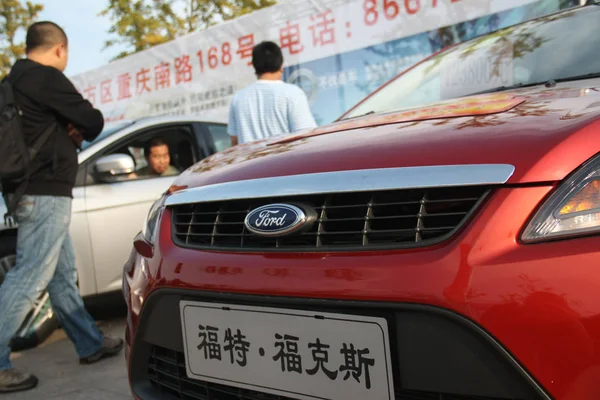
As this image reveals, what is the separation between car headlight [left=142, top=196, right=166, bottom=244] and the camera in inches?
70.3

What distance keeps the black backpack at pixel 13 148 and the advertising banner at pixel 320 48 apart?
1853 millimetres

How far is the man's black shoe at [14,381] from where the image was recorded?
265 cm

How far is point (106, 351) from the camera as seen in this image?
9.93 ft

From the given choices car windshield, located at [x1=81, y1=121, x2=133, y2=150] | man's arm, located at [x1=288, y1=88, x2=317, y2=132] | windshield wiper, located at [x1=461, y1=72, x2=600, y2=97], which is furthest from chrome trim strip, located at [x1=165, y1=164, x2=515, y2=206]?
car windshield, located at [x1=81, y1=121, x2=133, y2=150]

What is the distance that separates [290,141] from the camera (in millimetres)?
1827

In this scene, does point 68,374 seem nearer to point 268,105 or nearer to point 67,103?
point 67,103

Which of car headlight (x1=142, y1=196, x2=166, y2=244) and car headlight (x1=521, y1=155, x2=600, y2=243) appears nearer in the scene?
car headlight (x1=521, y1=155, x2=600, y2=243)

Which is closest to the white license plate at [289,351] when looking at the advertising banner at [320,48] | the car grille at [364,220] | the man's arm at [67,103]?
the car grille at [364,220]

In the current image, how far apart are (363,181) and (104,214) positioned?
2535mm

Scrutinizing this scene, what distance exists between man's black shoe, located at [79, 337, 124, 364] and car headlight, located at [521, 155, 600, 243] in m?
2.48

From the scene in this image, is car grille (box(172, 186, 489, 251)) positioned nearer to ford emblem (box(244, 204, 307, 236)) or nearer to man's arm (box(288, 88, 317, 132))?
ford emblem (box(244, 204, 307, 236))

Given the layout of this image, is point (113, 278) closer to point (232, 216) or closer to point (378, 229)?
point (232, 216)

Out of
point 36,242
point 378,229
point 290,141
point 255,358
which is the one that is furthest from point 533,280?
point 36,242

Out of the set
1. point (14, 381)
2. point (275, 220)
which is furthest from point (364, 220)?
point (14, 381)
